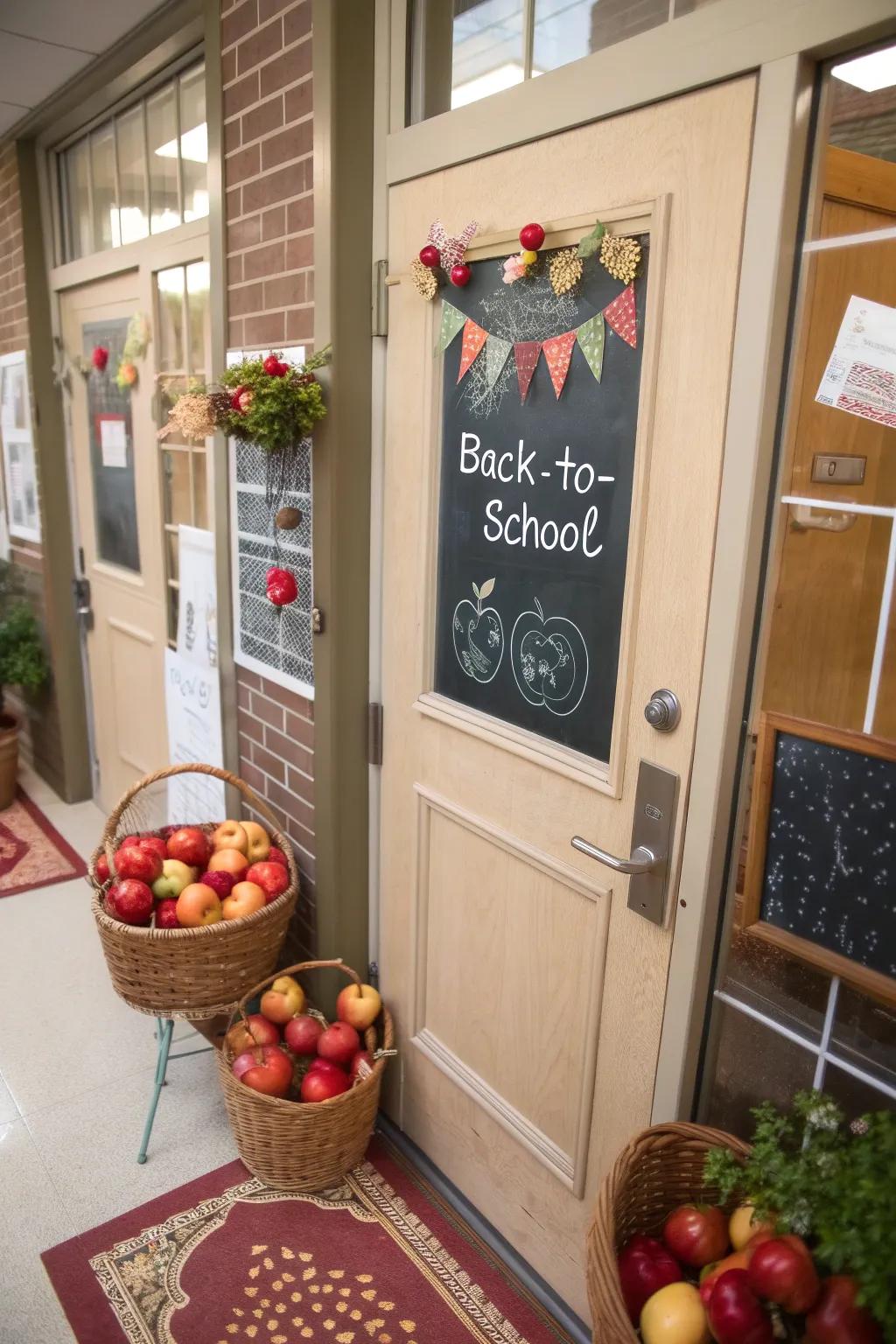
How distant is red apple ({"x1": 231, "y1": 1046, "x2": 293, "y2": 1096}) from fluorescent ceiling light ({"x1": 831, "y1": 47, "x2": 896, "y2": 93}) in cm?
199

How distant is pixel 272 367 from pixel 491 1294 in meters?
1.94

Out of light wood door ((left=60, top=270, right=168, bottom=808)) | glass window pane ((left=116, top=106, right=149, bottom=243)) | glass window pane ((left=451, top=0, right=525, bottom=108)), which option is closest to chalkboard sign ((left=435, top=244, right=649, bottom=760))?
glass window pane ((left=451, top=0, right=525, bottom=108))

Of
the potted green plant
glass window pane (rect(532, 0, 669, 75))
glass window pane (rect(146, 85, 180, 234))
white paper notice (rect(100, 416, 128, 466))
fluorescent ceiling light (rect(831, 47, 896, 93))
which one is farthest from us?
the potted green plant

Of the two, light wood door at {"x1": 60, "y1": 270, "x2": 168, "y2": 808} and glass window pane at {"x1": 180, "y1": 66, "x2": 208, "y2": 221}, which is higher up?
glass window pane at {"x1": 180, "y1": 66, "x2": 208, "y2": 221}

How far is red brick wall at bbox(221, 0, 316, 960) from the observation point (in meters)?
1.92

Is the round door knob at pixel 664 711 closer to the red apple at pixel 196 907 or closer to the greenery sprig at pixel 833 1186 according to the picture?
the greenery sprig at pixel 833 1186

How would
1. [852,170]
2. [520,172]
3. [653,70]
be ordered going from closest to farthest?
[852,170], [653,70], [520,172]

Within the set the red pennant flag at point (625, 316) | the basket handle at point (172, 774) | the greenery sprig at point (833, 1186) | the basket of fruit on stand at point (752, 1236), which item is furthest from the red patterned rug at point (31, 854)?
the red pennant flag at point (625, 316)

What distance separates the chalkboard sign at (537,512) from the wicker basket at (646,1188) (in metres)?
0.60

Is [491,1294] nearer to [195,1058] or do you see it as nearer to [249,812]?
[195,1058]

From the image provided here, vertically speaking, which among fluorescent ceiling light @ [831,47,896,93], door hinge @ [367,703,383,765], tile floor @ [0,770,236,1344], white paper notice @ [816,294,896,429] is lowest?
tile floor @ [0,770,236,1344]

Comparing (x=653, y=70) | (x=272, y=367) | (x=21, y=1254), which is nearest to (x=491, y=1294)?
(x=21, y=1254)

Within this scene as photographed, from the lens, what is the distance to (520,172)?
155 centimetres

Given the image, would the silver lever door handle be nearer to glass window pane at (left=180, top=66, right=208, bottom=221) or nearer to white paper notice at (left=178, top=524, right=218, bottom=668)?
white paper notice at (left=178, top=524, right=218, bottom=668)
